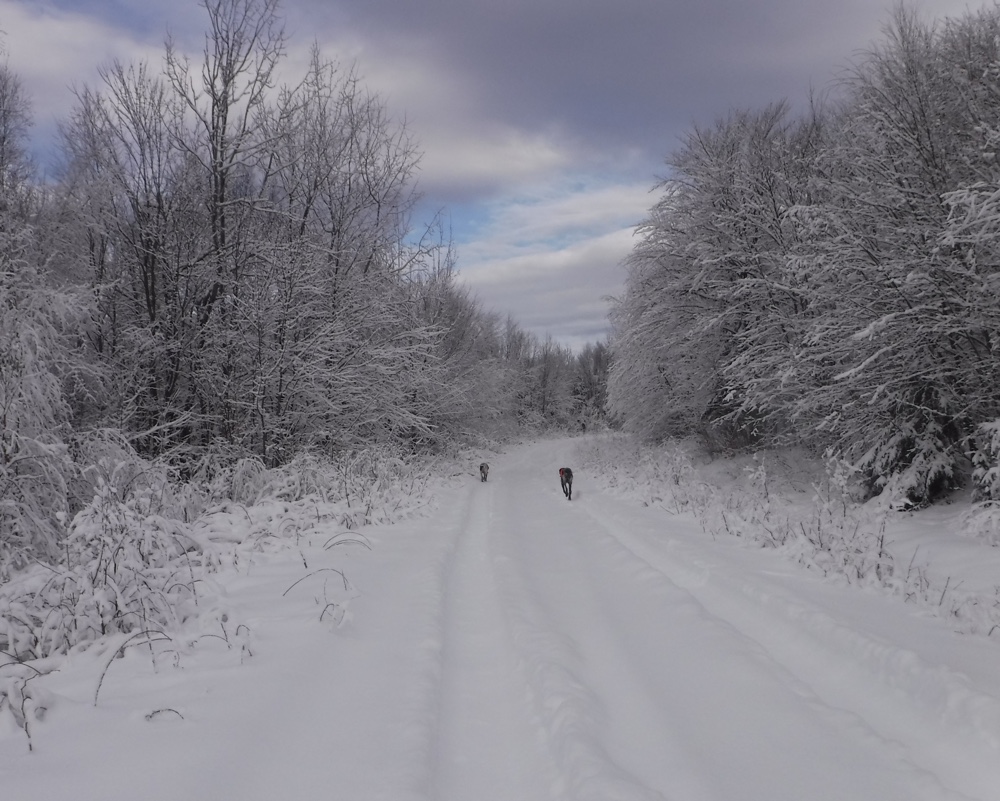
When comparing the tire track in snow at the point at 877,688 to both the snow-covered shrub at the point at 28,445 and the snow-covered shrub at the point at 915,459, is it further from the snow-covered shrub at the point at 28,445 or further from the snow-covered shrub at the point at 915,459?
the snow-covered shrub at the point at 28,445

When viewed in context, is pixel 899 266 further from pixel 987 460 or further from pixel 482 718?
pixel 482 718

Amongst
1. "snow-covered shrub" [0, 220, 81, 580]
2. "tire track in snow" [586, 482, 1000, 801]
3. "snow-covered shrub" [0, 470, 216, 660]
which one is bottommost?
"tire track in snow" [586, 482, 1000, 801]

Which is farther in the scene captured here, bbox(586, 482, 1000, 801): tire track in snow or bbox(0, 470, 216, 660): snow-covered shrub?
bbox(0, 470, 216, 660): snow-covered shrub

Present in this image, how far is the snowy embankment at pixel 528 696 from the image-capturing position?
2.81 metres

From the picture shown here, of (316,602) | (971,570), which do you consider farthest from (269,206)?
(971,570)

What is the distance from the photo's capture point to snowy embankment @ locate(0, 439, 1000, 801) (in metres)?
2.81

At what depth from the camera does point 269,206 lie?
47.9 ft

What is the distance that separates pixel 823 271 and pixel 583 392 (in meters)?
68.9

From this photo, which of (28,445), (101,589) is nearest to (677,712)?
(101,589)

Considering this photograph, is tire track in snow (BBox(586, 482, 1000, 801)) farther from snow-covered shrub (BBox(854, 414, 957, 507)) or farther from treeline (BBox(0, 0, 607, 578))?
treeline (BBox(0, 0, 607, 578))

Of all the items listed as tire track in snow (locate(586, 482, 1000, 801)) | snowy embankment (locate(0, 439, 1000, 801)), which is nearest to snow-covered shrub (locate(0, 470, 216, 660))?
snowy embankment (locate(0, 439, 1000, 801))

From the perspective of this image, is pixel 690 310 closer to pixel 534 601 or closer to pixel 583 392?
pixel 534 601

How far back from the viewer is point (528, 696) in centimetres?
376

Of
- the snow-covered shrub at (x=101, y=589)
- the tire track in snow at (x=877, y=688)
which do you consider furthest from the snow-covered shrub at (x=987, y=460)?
the snow-covered shrub at (x=101, y=589)
